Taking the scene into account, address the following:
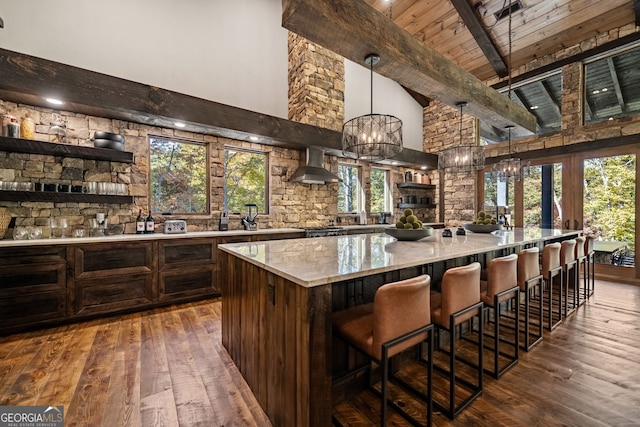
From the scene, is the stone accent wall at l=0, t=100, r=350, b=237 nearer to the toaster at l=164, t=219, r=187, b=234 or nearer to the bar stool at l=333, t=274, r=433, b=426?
the toaster at l=164, t=219, r=187, b=234

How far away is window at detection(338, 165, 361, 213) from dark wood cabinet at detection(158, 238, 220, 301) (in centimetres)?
318

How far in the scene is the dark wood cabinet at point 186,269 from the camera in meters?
3.36

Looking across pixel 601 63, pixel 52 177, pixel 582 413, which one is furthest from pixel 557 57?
pixel 52 177

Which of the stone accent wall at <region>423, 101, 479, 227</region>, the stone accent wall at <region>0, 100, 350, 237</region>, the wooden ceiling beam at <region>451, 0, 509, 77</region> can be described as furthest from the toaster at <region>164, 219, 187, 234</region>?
the stone accent wall at <region>423, 101, 479, 227</region>

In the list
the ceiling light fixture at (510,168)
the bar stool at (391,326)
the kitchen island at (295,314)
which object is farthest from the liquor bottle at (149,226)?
the ceiling light fixture at (510,168)

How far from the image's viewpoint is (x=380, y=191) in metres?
6.79

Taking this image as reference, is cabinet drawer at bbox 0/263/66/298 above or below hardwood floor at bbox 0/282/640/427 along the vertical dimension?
above

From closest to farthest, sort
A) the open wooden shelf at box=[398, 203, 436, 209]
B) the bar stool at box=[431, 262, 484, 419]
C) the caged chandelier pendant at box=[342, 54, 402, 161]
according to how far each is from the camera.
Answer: the bar stool at box=[431, 262, 484, 419] → the caged chandelier pendant at box=[342, 54, 402, 161] → the open wooden shelf at box=[398, 203, 436, 209]

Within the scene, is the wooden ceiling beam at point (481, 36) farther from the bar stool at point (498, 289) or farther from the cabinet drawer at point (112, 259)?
the cabinet drawer at point (112, 259)

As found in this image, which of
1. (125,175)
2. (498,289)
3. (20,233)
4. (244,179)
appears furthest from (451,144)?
(20,233)

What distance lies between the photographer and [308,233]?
464 centimetres

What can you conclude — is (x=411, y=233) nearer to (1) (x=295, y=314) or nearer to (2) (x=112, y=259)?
(1) (x=295, y=314)

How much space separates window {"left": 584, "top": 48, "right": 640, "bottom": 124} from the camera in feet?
15.0

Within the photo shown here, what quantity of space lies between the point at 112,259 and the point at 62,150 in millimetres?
1349
